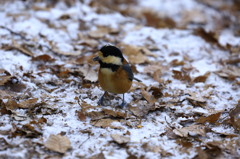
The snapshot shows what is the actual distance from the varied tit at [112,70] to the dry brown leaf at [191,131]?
0.92 m

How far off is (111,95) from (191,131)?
1347 mm

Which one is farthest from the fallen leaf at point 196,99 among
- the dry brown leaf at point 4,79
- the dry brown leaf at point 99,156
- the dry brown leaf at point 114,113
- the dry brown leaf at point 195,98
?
the dry brown leaf at point 4,79

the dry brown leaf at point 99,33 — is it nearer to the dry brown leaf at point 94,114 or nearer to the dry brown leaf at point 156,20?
the dry brown leaf at point 156,20

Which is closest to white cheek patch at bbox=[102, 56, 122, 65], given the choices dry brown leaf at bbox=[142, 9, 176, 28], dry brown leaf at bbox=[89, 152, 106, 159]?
dry brown leaf at bbox=[89, 152, 106, 159]

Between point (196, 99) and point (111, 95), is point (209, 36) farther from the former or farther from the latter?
point (111, 95)

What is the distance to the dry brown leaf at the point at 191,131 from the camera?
12.1 ft

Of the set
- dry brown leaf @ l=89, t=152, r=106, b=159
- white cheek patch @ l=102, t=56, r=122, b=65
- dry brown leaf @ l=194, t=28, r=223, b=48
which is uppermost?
white cheek patch @ l=102, t=56, r=122, b=65

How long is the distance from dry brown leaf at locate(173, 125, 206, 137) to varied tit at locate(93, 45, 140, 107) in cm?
92

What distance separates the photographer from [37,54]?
538cm

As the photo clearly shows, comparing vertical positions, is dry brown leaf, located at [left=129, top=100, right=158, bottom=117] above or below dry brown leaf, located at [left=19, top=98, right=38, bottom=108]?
below

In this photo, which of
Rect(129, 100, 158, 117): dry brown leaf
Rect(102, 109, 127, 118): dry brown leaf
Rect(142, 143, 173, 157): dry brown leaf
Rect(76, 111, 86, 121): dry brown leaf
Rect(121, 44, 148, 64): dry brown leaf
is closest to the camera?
Rect(142, 143, 173, 157): dry brown leaf

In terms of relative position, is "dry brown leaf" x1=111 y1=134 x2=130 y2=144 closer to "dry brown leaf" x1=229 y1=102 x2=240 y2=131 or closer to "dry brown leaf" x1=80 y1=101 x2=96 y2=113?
"dry brown leaf" x1=80 y1=101 x2=96 y2=113

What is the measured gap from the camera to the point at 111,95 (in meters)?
4.64

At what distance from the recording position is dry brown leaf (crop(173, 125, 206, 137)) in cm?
369
